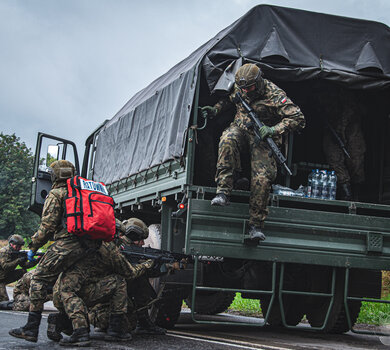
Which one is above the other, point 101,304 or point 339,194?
point 339,194

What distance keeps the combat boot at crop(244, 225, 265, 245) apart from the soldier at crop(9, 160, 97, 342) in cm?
162

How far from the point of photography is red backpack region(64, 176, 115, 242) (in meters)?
5.73

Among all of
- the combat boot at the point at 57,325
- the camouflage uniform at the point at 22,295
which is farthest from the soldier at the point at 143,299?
the camouflage uniform at the point at 22,295

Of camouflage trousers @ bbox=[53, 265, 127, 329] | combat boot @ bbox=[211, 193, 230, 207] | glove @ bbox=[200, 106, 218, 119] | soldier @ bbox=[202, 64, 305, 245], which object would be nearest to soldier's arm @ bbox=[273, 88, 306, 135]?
soldier @ bbox=[202, 64, 305, 245]

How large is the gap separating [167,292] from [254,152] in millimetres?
1825

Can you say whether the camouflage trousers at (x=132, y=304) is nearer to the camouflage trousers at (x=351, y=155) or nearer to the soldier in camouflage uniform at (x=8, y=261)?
the camouflage trousers at (x=351, y=155)

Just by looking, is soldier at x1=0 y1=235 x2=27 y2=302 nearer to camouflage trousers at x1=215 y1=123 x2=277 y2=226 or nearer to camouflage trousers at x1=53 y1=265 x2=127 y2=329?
camouflage trousers at x1=53 y1=265 x2=127 y2=329

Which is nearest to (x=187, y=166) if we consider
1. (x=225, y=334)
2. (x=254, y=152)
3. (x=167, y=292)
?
(x=254, y=152)

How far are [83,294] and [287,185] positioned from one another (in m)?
2.69

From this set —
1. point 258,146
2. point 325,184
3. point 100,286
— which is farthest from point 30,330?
point 325,184

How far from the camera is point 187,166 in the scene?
6949 mm

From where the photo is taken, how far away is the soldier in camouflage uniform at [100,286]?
232 inches

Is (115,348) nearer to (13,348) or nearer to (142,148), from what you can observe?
(13,348)

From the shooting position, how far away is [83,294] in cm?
622
